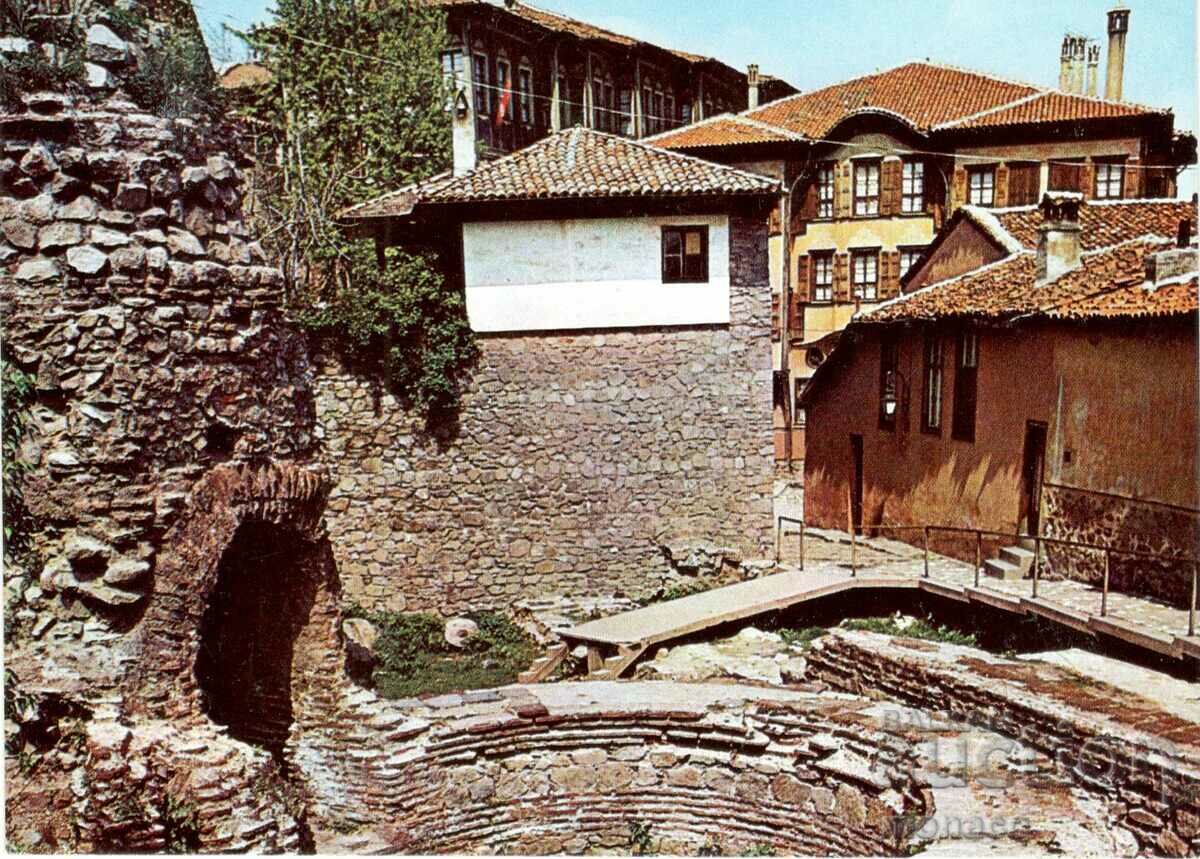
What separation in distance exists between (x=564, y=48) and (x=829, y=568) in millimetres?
10287

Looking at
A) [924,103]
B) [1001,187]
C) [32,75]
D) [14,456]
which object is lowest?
[14,456]

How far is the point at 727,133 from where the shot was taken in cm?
2142

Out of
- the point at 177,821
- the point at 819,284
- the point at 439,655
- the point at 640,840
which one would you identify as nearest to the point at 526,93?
the point at 819,284

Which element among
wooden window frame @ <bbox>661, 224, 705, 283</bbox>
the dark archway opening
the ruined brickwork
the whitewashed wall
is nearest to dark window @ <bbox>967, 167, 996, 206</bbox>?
the ruined brickwork

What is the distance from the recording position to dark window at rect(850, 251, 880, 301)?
2273cm

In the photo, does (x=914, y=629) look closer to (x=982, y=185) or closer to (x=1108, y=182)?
(x=1108, y=182)

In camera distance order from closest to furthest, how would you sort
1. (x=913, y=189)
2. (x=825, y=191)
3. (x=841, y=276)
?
(x=913, y=189)
(x=825, y=191)
(x=841, y=276)

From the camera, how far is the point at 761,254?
15078 mm

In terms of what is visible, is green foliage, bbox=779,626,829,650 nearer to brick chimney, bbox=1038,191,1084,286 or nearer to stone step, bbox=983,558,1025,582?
stone step, bbox=983,558,1025,582

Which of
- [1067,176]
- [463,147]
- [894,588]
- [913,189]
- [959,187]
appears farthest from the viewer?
[913,189]

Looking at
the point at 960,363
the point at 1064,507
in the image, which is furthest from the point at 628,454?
the point at 1064,507

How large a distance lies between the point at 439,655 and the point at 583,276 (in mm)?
5607

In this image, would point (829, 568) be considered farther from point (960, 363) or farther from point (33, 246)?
point (33, 246)

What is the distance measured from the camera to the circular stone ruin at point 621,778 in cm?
691
